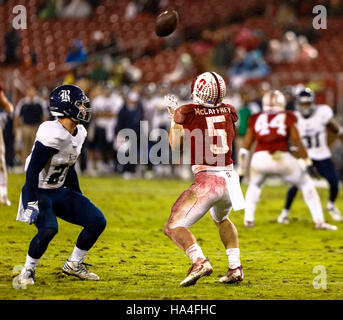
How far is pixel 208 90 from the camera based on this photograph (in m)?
5.93

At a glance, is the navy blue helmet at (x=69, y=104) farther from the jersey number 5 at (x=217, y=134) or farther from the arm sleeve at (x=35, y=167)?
the jersey number 5 at (x=217, y=134)

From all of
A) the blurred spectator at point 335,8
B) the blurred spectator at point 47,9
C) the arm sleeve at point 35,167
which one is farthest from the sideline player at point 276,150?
the blurred spectator at point 47,9

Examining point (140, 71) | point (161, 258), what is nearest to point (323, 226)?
point (161, 258)

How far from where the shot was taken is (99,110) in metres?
17.2

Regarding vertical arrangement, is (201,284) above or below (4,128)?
below

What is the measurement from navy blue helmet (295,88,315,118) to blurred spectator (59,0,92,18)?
1258 centimetres

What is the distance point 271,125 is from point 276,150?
31cm

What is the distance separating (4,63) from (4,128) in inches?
154

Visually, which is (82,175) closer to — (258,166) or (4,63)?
(4,63)

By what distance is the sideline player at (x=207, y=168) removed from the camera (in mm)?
5836

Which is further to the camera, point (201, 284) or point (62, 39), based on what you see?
point (62, 39)

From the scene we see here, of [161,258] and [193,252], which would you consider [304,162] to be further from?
[193,252]

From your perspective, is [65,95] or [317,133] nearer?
[65,95]

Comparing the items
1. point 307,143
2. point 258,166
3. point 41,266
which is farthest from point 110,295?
point 307,143
